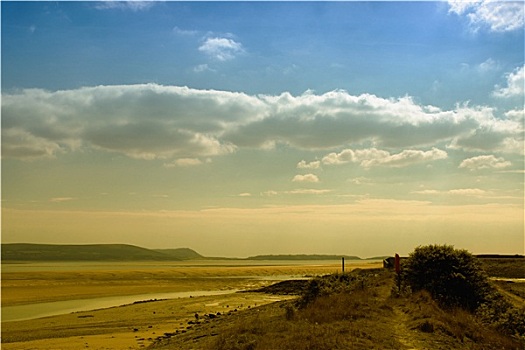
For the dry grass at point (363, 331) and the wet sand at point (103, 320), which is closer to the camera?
the dry grass at point (363, 331)

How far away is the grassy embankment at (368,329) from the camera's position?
15500 mm

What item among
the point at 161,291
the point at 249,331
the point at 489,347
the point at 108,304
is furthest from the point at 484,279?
the point at 161,291

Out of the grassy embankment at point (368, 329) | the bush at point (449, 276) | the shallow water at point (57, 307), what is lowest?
the shallow water at point (57, 307)

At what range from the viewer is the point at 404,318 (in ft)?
64.6

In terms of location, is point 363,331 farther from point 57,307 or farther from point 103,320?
point 57,307

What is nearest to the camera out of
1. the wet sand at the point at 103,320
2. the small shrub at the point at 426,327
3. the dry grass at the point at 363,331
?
the dry grass at the point at 363,331

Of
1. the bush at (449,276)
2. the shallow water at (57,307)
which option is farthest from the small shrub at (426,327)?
the shallow water at (57,307)

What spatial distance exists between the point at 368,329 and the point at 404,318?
3.46m

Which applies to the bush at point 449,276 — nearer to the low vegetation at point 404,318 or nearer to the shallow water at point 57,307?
the low vegetation at point 404,318

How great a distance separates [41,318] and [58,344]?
39.1ft

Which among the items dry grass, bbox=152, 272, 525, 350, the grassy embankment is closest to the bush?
the grassy embankment

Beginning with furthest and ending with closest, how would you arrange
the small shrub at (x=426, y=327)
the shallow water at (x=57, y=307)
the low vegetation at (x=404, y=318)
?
the shallow water at (x=57, y=307), the small shrub at (x=426, y=327), the low vegetation at (x=404, y=318)

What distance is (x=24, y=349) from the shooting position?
21484 millimetres

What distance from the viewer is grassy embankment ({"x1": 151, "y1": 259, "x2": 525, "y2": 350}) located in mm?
15500
